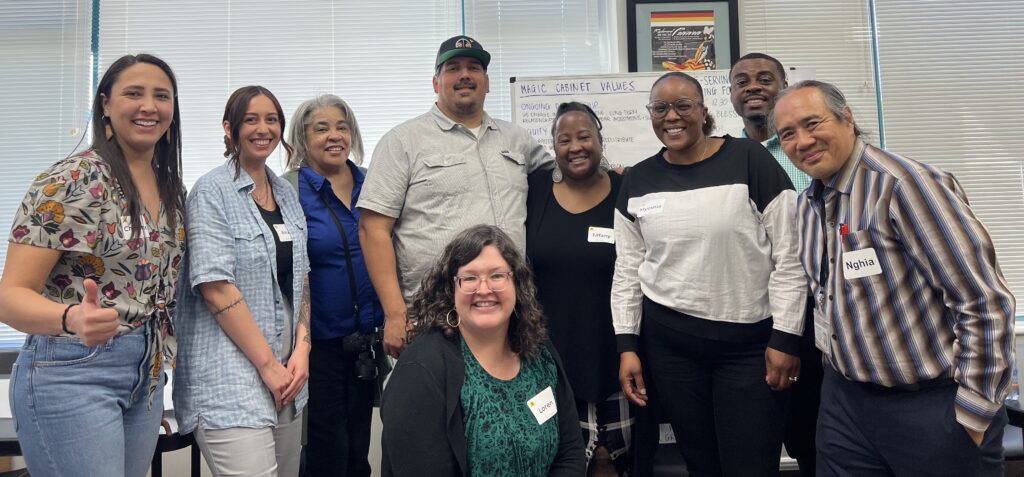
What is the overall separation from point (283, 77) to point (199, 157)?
2.31ft

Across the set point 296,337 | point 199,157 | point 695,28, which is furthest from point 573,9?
point 296,337

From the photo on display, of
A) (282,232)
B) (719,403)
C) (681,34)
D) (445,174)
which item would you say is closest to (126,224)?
(282,232)

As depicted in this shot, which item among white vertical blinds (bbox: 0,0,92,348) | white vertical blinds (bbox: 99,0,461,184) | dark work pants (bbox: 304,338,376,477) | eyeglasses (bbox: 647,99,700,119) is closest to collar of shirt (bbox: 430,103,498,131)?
eyeglasses (bbox: 647,99,700,119)

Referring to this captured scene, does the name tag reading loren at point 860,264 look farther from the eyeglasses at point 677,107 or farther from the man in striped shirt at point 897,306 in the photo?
the eyeglasses at point 677,107

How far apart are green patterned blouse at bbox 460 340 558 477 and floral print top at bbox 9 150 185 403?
779 mm

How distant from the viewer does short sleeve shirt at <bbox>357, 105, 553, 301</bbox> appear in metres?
2.18

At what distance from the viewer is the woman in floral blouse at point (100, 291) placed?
1.29m

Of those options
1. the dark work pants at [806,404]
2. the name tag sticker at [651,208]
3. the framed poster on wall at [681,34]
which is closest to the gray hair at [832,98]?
the name tag sticker at [651,208]

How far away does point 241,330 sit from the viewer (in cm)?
167

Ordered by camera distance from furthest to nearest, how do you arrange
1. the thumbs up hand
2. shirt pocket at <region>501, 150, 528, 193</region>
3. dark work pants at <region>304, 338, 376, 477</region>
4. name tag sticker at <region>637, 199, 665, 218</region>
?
shirt pocket at <region>501, 150, 528, 193</region>
dark work pants at <region>304, 338, 376, 477</region>
name tag sticker at <region>637, 199, 665, 218</region>
the thumbs up hand

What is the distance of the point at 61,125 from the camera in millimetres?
3561

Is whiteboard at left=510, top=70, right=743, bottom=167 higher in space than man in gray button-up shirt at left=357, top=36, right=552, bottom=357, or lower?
higher

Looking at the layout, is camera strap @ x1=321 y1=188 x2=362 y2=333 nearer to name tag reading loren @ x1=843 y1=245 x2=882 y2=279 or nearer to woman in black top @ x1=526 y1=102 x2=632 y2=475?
woman in black top @ x1=526 y1=102 x2=632 y2=475

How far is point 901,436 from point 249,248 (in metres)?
1.75
